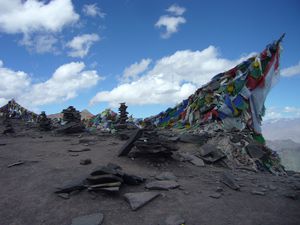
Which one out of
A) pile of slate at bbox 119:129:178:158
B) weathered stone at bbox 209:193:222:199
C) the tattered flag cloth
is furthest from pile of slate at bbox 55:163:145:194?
the tattered flag cloth

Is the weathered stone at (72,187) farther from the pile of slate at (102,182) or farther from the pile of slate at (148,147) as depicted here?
the pile of slate at (148,147)

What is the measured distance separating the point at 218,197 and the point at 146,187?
1.85 m

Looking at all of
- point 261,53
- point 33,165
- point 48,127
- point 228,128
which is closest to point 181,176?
point 33,165

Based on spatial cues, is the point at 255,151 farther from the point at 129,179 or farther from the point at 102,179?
the point at 102,179

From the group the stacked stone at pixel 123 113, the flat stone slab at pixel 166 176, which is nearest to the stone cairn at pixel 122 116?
the stacked stone at pixel 123 113

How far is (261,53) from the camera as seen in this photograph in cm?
1616

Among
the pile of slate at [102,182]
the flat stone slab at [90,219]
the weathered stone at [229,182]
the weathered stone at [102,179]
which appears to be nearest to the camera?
the flat stone slab at [90,219]

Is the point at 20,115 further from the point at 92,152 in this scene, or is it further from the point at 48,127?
the point at 92,152

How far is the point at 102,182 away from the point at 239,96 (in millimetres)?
10982

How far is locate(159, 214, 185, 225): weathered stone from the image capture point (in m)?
4.77

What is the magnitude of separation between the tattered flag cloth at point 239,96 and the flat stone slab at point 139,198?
887 centimetres

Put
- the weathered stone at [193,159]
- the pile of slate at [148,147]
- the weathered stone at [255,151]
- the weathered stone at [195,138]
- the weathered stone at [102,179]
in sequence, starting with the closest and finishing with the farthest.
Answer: the weathered stone at [102,179] → the pile of slate at [148,147] → the weathered stone at [193,159] → the weathered stone at [255,151] → the weathered stone at [195,138]

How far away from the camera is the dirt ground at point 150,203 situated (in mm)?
5012

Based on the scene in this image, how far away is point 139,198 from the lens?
574 cm
